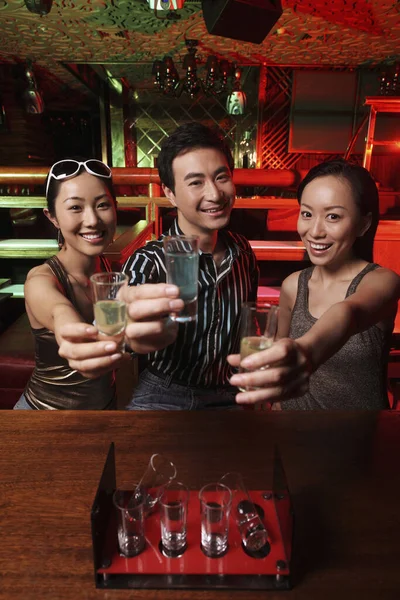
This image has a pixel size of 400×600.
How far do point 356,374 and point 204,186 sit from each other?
0.98 m

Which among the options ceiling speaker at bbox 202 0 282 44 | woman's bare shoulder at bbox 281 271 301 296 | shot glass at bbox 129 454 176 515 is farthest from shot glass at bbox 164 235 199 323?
ceiling speaker at bbox 202 0 282 44

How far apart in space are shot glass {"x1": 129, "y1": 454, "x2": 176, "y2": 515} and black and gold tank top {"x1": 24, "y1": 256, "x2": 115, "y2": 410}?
0.79 m

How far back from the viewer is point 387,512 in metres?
1.10

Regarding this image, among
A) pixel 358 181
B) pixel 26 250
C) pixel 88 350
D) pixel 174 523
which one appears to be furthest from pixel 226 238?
pixel 26 250

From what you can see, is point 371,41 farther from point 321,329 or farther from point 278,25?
point 321,329

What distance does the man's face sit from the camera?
1.67m

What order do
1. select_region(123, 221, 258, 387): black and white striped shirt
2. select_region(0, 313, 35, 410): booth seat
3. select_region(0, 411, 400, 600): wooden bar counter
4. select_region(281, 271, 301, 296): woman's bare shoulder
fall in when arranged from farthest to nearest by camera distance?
select_region(0, 313, 35, 410): booth seat
select_region(281, 271, 301, 296): woman's bare shoulder
select_region(123, 221, 258, 387): black and white striped shirt
select_region(0, 411, 400, 600): wooden bar counter

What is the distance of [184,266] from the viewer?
1089 mm

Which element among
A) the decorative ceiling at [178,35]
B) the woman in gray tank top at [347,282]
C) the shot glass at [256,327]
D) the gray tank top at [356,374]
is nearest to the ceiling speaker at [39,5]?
the decorative ceiling at [178,35]

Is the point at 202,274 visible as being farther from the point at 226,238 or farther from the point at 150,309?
the point at 150,309

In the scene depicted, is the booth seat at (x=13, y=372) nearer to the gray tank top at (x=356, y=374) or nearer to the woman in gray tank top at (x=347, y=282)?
the woman in gray tank top at (x=347, y=282)

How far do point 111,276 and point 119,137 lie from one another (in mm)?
8587

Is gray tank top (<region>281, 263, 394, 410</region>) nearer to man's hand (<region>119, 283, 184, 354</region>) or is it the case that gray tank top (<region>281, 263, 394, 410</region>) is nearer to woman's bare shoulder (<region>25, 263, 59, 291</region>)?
man's hand (<region>119, 283, 184, 354</region>)

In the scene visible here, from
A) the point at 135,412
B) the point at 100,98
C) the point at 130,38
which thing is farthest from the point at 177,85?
the point at 135,412
